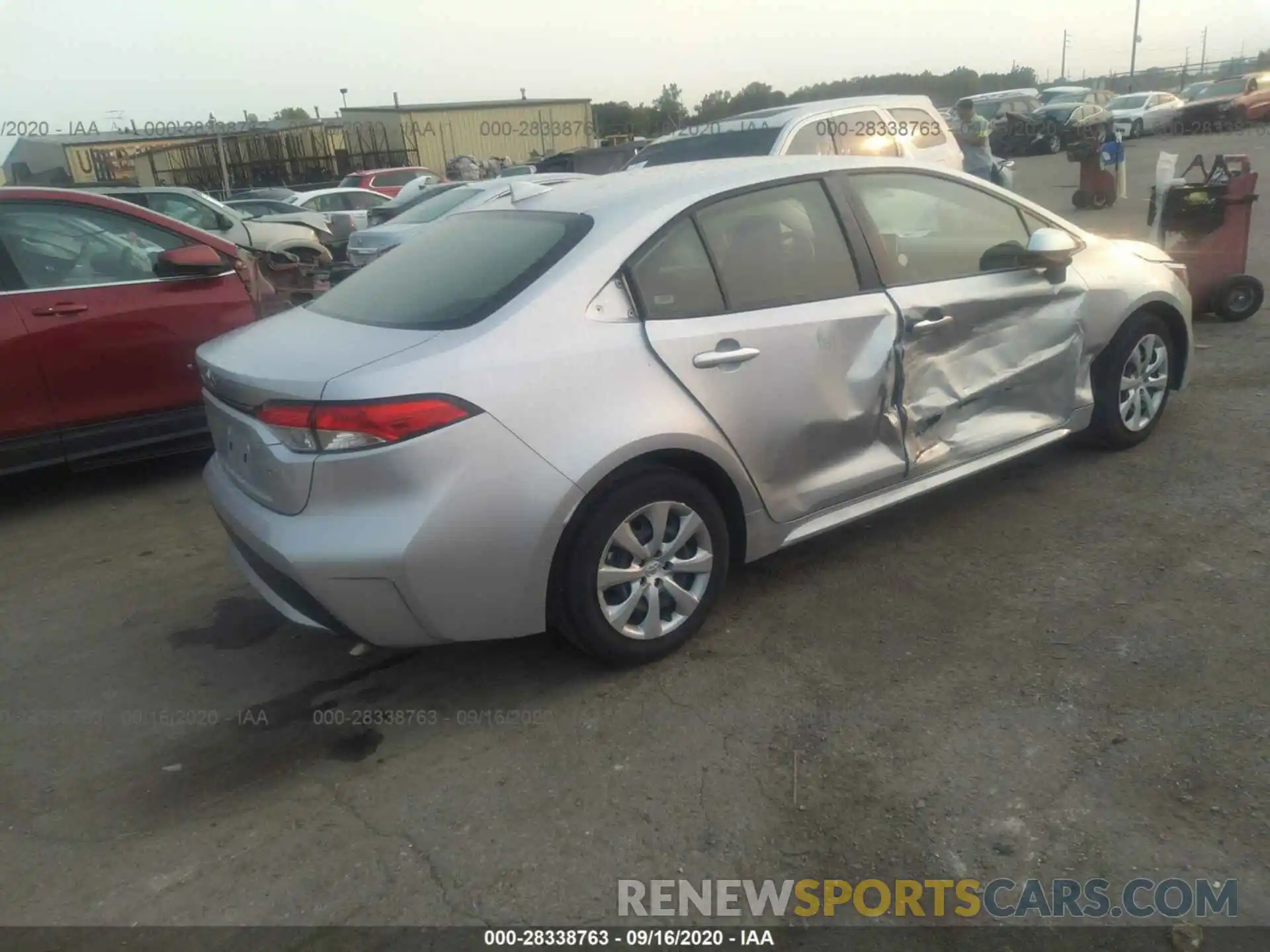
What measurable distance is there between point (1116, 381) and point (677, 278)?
2.56 metres

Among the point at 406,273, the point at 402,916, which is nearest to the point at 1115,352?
the point at 406,273

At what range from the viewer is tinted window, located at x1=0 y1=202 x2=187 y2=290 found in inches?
193

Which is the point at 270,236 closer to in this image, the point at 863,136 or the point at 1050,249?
the point at 863,136

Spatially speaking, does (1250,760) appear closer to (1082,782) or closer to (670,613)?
(1082,782)

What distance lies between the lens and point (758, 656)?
3383 millimetres

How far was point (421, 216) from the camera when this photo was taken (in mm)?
11523

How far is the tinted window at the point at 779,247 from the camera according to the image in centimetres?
343

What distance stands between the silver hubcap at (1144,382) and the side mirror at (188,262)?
472 cm

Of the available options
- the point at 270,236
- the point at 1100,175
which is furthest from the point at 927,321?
the point at 1100,175

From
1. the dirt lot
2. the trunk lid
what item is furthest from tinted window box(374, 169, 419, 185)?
the trunk lid

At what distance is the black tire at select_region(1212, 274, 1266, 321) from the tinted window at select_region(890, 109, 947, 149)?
8.04 feet

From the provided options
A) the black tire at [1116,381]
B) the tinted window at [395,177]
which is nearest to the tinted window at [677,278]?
the black tire at [1116,381]

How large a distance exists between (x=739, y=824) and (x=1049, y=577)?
1856 millimetres

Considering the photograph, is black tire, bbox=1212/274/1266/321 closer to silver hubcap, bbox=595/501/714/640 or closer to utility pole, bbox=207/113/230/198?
silver hubcap, bbox=595/501/714/640
